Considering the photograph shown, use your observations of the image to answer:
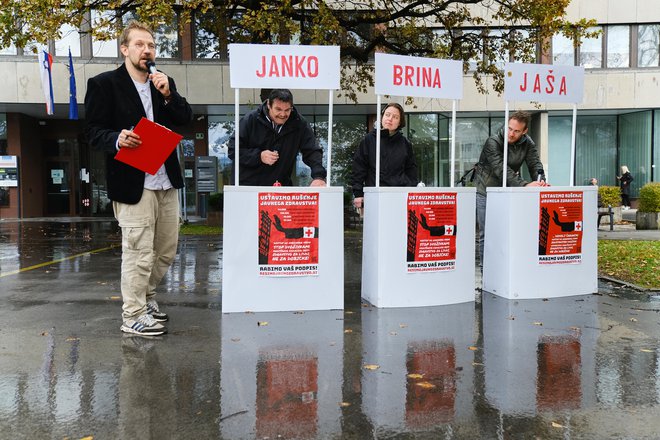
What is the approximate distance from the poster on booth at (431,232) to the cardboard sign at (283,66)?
145cm

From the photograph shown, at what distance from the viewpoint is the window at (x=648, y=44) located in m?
23.2

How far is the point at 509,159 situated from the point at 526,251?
1.36 m

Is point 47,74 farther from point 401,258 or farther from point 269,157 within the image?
point 401,258

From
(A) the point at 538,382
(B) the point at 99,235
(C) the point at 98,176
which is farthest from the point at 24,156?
(A) the point at 538,382

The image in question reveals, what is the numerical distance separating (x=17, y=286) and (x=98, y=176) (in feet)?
64.3

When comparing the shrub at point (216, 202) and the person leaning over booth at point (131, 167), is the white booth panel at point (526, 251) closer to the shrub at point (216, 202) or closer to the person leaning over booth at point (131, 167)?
the person leaning over booth at point (131, 167)

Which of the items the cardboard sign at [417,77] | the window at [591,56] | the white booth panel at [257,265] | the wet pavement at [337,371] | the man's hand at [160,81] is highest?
the window at [591,56]

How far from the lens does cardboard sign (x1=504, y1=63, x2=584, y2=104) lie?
20.2 feet

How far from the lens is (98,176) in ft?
82.9

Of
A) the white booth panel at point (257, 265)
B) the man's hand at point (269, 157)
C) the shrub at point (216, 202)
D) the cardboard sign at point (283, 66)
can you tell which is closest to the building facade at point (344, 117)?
the shrub at point (216, 202)

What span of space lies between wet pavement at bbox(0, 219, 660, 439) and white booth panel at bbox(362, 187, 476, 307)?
18 cm

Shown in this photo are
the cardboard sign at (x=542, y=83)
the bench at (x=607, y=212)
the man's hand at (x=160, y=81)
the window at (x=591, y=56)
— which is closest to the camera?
the man's hand at (x=160, y=81)

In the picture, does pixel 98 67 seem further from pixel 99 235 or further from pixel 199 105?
pixel 99 235

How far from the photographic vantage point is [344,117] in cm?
2450
